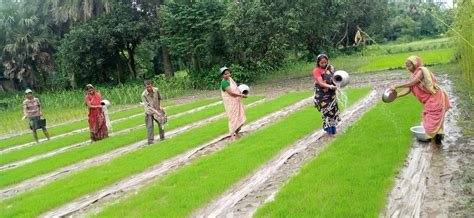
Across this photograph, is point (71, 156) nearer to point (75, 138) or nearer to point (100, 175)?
point (100, 175)

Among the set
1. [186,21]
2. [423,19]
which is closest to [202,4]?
[186,21]

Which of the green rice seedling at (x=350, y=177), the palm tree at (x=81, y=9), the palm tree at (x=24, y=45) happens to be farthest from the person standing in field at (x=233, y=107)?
the palm tree at (x=24, y=45)

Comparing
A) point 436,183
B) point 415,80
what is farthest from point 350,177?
point 415,80

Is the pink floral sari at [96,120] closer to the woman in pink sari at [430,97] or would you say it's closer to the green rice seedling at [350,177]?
the green rice seedling at [350,177]

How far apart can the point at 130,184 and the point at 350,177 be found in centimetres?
367

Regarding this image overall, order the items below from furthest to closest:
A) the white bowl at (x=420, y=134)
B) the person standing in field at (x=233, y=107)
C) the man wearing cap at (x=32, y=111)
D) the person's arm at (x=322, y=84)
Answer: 1. the man wearing cap at (x=32, y=111)
2. the person standing in field at (x=233, y=107)
3. the person's arm at (x=322, y=84)
4. the white bowl at (x=420, y=134)

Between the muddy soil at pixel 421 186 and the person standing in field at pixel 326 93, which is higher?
the person standing in field at pixel 326 93

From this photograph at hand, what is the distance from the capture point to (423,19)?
5753 cm

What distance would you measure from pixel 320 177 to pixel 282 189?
25.7 inches

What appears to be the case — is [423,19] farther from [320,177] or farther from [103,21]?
[320,177]

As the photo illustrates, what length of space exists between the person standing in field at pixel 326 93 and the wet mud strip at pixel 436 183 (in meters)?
1.78

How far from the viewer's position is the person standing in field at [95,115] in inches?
479

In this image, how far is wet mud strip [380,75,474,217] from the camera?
498 cm

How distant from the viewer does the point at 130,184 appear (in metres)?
7.32
